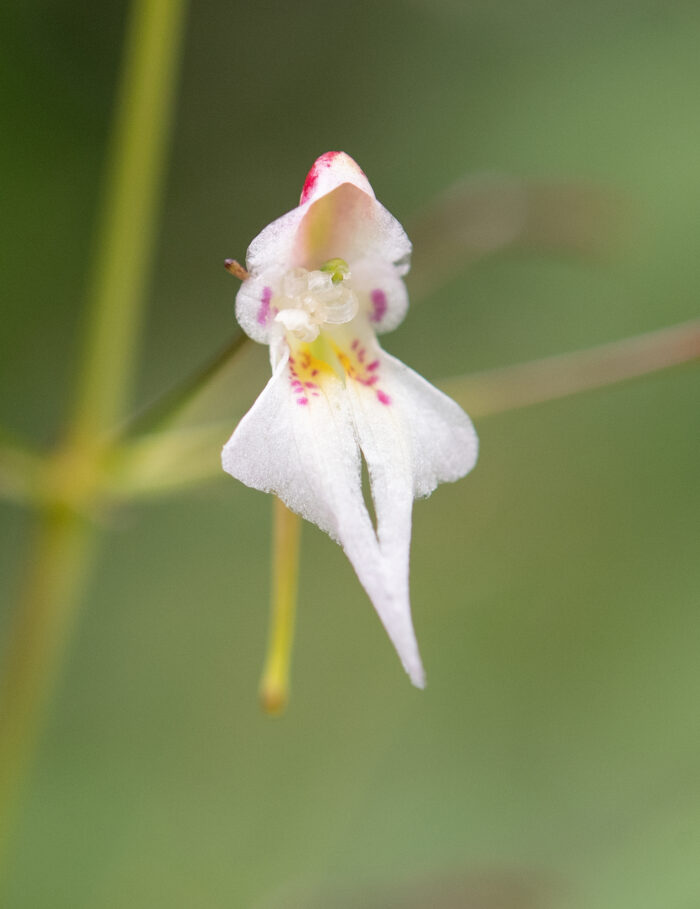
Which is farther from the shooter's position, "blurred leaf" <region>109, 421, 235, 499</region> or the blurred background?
the blurred background

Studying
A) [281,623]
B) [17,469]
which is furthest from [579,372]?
[17,469]

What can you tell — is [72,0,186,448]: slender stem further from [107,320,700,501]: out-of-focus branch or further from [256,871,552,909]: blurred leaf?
[256,871,552,909]: blurred leaf

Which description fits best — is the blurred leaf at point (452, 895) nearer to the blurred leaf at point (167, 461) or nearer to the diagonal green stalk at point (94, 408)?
the diagonal green stalk at point (94, 408)

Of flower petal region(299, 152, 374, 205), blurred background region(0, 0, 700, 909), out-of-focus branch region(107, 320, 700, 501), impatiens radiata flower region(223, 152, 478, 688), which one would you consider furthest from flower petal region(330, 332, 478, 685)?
blurred background region(0, 0, 700, 909)

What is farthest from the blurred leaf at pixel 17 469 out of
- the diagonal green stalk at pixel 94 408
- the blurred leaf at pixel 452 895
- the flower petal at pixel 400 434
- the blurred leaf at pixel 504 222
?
the blurred leaf at pixel 452 895

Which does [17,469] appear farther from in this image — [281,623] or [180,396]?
[281,623]
